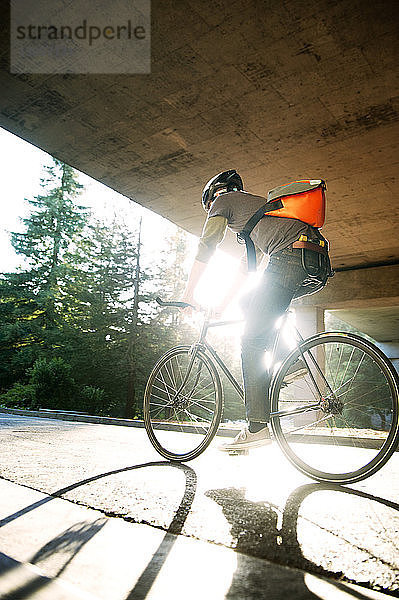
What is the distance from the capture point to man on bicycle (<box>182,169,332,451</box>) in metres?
2.75

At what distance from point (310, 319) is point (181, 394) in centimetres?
1505

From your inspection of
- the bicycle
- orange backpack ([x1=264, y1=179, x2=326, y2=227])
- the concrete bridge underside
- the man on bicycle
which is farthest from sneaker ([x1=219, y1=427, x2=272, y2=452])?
the concrete bridge underside

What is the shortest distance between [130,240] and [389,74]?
100.0 ft

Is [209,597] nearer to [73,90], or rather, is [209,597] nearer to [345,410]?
[345,410]

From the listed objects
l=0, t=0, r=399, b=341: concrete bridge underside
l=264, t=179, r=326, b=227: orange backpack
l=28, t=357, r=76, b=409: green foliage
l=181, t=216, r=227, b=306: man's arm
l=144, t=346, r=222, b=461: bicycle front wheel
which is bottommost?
l=28, t=357, r=76, b=409: green foliage

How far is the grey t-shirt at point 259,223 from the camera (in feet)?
8.96

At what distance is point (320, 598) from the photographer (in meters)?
1.06

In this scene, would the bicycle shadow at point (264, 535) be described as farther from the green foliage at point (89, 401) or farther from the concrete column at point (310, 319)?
the green foliage at point (89, 401)

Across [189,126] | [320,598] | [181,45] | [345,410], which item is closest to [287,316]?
[345,410]

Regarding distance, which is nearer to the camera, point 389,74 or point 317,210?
point 317,210

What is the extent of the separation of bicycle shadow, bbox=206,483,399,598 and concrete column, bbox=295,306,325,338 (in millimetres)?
15518

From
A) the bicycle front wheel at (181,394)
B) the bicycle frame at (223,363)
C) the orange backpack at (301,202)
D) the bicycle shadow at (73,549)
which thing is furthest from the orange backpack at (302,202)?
the bicycle shadow at (73,549)

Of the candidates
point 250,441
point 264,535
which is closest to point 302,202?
point 250,441

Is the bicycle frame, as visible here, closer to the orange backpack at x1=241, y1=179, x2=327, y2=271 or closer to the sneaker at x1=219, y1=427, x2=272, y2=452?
the sneaker at x1=219, y1=427, x2=272, y2=452
